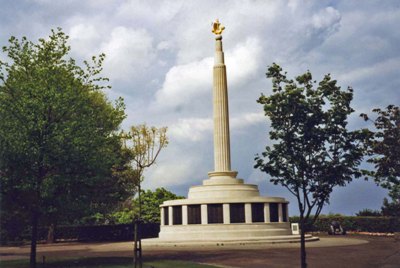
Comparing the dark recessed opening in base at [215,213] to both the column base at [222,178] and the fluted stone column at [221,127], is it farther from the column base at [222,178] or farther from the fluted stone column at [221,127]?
the fluted stone column at [221,127]

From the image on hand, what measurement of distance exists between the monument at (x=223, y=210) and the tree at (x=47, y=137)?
18975 mm

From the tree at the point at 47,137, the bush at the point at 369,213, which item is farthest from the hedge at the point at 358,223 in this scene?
the tree at the point at 47,137

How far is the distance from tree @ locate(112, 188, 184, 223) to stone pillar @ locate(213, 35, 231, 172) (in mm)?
18029

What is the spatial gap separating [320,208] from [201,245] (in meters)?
24.3

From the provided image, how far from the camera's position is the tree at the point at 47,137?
24.4m

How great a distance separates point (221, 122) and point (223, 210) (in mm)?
10727

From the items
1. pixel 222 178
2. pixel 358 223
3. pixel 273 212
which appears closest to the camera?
pixel 273 212

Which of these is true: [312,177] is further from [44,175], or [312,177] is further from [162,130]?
[162,130]

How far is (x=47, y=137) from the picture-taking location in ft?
81.1

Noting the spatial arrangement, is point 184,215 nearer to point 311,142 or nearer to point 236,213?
point 236,213

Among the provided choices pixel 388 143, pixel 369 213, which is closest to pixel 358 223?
pixel 369 213

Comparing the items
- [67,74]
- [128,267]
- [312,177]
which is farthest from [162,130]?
[312,177]

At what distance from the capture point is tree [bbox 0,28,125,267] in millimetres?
24375

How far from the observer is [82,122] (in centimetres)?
2600
